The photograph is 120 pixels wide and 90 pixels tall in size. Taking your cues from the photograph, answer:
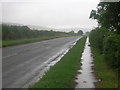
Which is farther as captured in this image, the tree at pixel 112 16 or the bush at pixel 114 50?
the tree at pixel 112 16

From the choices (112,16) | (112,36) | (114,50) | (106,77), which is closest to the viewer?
(114,50)

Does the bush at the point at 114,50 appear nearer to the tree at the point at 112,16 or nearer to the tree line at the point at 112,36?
the tree line at the point at 112,36

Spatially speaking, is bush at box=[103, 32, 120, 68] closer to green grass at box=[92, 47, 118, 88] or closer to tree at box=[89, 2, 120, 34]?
green grass at box=[92, 47, 118, 88]

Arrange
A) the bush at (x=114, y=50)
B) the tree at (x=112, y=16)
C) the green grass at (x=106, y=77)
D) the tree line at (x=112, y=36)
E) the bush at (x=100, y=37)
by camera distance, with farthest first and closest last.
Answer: the bush at (x=100, y=37) → the tree at (x=112, y=16) → the tree line at (x=112, y=36) → the bush at (x=114, y=50) → the green grass at (x=106, y=77)

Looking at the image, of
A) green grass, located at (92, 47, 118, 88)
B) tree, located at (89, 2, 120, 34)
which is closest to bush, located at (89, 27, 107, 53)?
tree, located at (89, 2, 120, 34)

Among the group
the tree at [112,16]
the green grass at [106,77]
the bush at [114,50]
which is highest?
the tree at [112,16]

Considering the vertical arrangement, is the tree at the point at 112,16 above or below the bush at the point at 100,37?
above

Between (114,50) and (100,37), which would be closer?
(114,50)

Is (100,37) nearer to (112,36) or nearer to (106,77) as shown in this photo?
(112,36)

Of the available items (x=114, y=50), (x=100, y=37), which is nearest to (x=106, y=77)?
(x=114, y=50)

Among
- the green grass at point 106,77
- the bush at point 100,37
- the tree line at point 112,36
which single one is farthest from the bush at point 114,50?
the bush at point 100,37

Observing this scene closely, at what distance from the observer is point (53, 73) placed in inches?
539

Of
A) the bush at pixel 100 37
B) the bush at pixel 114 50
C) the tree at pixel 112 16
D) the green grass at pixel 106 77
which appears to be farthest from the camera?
the bush at pixel 100 37

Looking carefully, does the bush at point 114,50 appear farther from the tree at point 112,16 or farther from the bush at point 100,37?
the bush at point 100,37
